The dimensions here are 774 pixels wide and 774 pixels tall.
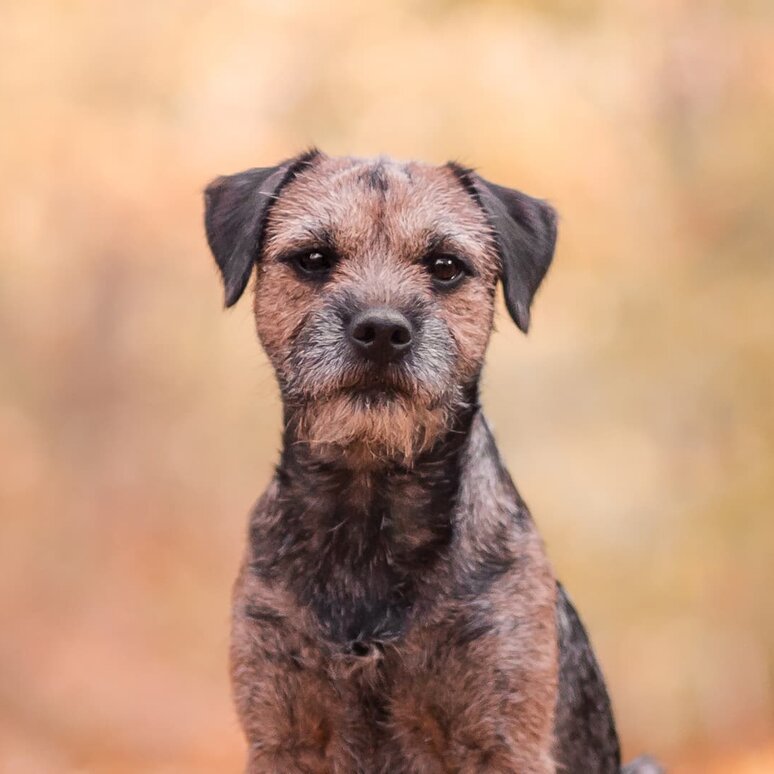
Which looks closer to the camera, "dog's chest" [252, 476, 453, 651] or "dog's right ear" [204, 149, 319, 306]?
"dog's chest" [252, 476, 453, 651]

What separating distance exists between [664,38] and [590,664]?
2.44 meters

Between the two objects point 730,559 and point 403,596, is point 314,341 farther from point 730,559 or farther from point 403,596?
point 730,559

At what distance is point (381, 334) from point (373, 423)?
0.76 ft

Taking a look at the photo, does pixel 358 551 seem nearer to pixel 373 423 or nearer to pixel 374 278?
pixel 373 423

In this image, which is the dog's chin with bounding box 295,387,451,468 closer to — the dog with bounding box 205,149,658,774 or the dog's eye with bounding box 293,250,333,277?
the dog with bounding box 205,149,658,774

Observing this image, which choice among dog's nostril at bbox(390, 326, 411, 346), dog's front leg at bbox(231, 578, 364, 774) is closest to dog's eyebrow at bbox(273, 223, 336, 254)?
dog's nostril at bbox(390, 326, 411, 346)

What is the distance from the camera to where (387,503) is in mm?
3801

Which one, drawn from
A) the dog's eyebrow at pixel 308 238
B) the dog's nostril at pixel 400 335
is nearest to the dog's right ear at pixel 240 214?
the dog's eyebrow at pixel 308 238

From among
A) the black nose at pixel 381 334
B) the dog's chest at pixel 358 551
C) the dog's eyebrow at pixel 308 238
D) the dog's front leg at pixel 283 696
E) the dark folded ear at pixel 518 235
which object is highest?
the dark folded ear at pixel 518 235

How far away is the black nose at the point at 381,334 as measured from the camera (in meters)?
3.46

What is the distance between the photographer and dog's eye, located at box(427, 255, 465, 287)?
12.3 feet

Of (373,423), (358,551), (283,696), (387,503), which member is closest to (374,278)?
(373,423)

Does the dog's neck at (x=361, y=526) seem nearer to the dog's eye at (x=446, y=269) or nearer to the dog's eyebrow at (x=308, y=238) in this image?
the dog's eye at (x=446, y=269)

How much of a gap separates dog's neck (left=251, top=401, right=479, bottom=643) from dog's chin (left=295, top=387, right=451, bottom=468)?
62mm
